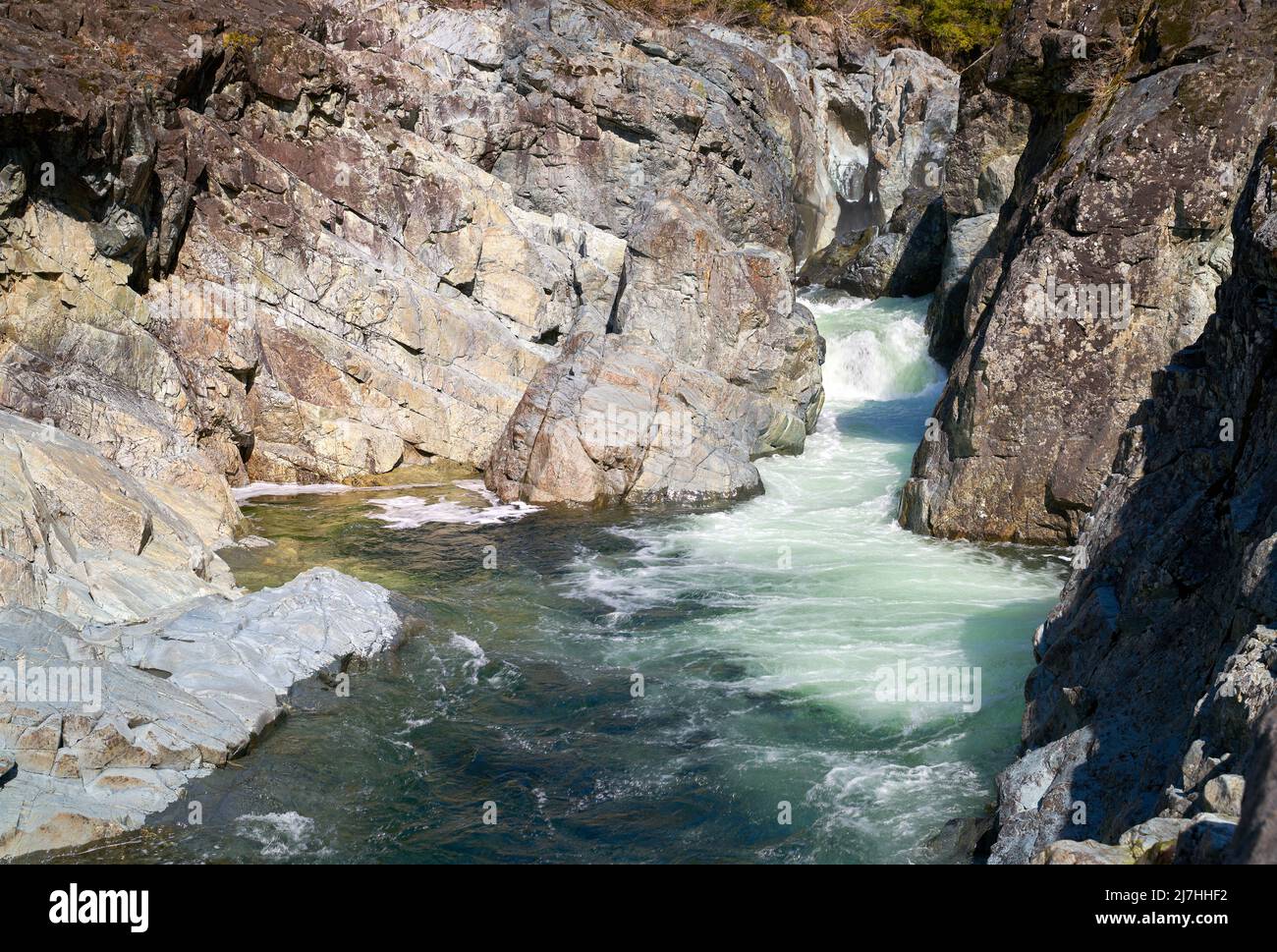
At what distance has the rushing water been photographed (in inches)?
320

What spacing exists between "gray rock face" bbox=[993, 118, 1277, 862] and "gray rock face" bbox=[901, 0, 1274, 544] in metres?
6.06

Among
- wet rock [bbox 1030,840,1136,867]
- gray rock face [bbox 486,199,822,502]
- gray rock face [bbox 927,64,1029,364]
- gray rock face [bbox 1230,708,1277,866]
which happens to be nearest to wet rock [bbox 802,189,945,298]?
gray rock face [bbox 927,64,1029,364]

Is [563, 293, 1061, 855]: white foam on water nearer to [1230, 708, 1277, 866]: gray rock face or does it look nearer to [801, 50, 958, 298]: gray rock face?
[1230, 708, 1277, 866]: gray rock face

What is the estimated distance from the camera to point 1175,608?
687 cm

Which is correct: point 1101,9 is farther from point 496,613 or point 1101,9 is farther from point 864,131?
point 864,131

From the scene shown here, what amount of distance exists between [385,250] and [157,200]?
174 inches

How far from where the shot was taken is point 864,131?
38.8 m

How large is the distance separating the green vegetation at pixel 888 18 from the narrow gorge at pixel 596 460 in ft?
31.0

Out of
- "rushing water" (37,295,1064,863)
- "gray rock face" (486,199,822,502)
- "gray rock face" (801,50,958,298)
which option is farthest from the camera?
"gray rock face" (801,50,958,298)

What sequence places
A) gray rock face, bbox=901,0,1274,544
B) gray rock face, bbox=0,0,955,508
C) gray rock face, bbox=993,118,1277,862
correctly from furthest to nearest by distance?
1. gray rock face, bbox=0,0,955,508
2. gray rock face, bbox=901,0,1274,544
3. gray rock face, bbox=993,118,1277,862

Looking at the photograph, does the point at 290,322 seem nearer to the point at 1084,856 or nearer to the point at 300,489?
the point at 300,489

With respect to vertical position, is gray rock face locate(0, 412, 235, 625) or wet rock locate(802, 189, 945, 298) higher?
wet rock locate(802, 189, 945, 298)
